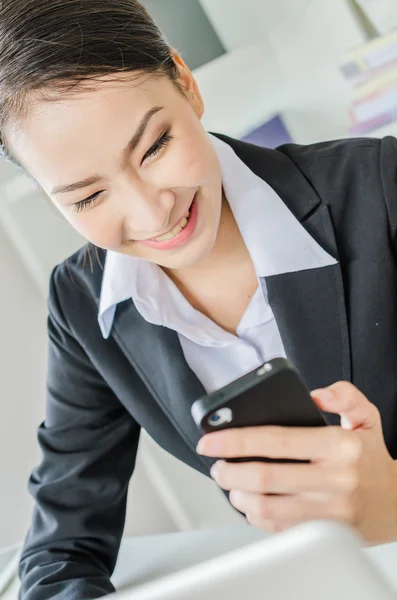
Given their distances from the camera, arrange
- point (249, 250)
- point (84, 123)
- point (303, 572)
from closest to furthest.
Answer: point (303, 572) → point (84, 123) → point (249, 250)

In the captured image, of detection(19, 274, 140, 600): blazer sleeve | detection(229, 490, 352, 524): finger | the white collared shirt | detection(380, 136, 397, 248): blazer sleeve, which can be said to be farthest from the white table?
detection(380, 136, 397, 248): blazer sleeve

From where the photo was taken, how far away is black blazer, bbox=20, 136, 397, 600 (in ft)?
2.32

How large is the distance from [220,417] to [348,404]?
0.33 feet

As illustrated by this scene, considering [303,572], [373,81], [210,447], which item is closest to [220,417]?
[210,447]

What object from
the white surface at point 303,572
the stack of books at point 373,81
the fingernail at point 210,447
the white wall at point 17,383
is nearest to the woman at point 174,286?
the fingernail at point 210,447

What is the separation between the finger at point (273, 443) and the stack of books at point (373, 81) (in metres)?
1.01

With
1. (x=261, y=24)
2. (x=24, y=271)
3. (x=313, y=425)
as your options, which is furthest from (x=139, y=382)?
(x=261, y=24)

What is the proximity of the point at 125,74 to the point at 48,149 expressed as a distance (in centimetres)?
10

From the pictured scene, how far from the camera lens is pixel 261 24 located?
4.42 feet

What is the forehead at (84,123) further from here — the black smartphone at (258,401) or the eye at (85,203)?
the black smartphone at (258,401)

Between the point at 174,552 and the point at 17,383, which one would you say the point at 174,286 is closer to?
the point at 174,552

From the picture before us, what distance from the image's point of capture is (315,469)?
429mm

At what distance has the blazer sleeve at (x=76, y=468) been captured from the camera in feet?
2.65

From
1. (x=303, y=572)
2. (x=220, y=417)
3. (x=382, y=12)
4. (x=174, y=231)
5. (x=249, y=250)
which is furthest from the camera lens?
(x=382, y=12)
